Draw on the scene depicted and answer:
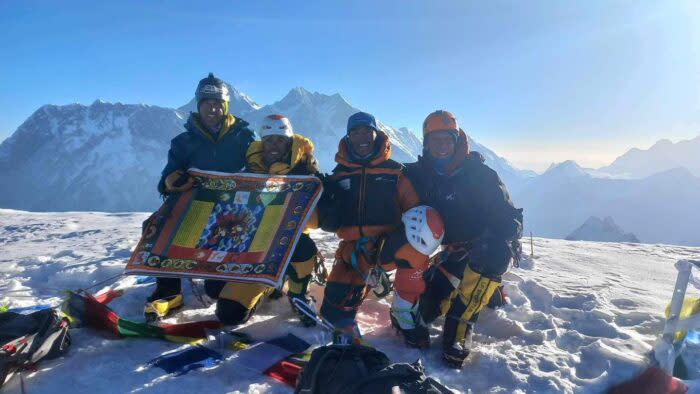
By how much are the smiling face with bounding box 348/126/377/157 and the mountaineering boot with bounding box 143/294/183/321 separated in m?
2.94

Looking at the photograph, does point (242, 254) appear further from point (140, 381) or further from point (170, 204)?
point (140, 381)

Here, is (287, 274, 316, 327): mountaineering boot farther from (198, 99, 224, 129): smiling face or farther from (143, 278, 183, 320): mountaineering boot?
(198, 99, 224, 129): smiling face

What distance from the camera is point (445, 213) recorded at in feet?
14.2

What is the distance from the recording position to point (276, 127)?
15.1ft

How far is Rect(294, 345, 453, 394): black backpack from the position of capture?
7.24 feet

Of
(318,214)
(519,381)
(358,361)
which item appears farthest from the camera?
(318,214)

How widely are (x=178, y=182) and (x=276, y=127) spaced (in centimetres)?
149

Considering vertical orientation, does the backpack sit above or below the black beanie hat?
below

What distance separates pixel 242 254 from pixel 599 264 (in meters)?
8.12

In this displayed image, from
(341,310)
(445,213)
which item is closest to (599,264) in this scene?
(445,213)

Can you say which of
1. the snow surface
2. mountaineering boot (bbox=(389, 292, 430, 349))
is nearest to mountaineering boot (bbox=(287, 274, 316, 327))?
the snow surface

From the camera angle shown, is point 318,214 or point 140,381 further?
point 318,214

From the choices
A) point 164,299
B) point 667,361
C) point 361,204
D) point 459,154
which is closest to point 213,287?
point 164,299

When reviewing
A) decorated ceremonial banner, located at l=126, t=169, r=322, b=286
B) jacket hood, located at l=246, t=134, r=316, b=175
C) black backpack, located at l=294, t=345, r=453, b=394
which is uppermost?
jacket hood, located at l=246, t=134, r=316, b=175
